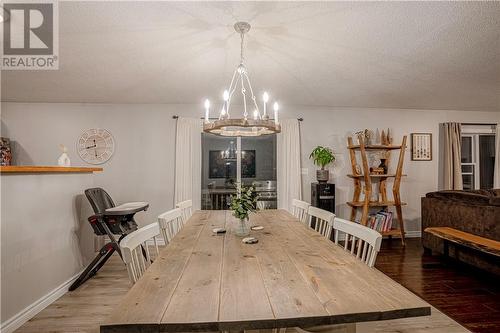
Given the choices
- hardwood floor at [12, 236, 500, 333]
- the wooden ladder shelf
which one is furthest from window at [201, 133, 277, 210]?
hardwood floor at [12, 236, 500, 333]

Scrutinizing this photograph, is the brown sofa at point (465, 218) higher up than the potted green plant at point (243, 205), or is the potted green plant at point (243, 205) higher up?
the potted green plant at point (243, 205)

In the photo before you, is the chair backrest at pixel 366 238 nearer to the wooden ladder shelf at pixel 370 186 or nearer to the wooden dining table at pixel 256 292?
the wooden dining table at pixel 256 292

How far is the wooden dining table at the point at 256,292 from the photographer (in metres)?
0.88

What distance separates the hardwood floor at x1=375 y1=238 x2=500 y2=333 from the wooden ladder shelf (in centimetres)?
60

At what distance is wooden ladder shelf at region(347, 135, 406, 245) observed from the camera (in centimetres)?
433

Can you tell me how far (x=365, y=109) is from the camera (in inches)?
193

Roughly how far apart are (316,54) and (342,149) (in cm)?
254

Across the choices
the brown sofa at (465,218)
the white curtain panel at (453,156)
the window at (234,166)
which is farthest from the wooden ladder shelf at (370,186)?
the window at (234,166)

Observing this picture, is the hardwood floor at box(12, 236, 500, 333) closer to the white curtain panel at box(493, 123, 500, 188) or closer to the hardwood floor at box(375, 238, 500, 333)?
the hardwood floor at box(375, 238, 500, 333)

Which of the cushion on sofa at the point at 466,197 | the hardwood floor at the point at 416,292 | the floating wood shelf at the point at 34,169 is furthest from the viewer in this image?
the cushion on sofa at the point at 466,197

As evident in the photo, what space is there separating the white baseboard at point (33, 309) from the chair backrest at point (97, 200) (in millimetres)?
767

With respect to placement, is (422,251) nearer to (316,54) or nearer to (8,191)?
(316,54)

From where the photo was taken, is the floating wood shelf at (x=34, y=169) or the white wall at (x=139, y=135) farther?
the white wall at (x=139, y=135)

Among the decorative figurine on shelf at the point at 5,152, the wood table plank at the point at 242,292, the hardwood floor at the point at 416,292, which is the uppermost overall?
the decorative figurine on shelf at the point at 5,152
